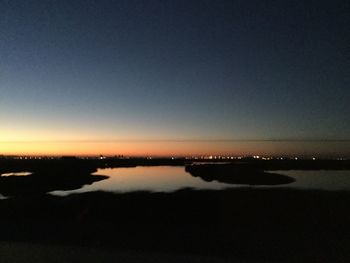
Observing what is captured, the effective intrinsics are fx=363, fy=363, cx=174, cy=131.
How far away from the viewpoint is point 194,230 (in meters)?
11.3

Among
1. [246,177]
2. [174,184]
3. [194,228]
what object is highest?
[194,228]

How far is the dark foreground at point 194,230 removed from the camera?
910 cm

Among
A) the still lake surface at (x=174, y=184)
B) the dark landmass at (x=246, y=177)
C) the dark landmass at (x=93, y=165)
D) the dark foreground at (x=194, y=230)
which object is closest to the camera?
the dark foreground at (x=194, y=230)

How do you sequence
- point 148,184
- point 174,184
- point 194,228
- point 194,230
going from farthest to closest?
1. point 148,184
2. point 174,184
3. point 194,228
4. point 194,230

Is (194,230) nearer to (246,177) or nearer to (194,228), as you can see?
(194,228)

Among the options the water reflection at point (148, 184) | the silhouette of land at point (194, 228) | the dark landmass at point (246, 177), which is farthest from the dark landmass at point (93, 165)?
the silhouette of land at point (194, 228)

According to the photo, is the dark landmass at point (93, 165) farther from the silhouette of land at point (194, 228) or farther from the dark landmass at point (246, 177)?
the silhouette of land at point (194, 228)

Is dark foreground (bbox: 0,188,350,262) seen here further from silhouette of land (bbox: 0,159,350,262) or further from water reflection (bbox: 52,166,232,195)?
water reflection (bbox: 52,166,232,195)

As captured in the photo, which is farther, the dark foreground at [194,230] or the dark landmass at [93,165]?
the dark landmass at [93,165]

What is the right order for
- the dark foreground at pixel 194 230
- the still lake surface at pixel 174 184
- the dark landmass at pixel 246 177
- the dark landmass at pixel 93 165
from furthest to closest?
1. the dark landmass at pixel 93 165
2. the dark landmass at pixel 246 177
3. the still lake surface at pixel 174 184
4. the dark foreground at pixel 194 230

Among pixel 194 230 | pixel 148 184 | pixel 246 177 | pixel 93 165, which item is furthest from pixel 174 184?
pixel 93 165

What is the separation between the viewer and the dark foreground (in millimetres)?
9102

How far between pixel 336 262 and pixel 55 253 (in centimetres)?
651

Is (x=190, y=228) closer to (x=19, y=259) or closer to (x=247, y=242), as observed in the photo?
(x=247, y=242)
